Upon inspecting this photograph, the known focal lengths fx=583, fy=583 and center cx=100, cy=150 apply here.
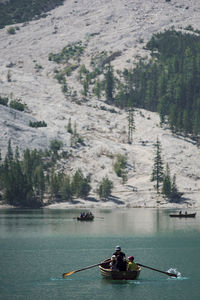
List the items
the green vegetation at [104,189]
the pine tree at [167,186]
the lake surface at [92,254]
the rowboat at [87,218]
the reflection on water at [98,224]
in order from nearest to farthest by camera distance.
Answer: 1. the lake surface at [92,254]
2. the reflection on water at [98,224]
3. the rowboat at [87,218]
4. the pine tree at [167,186]
5. the green vegetation at [104,189]

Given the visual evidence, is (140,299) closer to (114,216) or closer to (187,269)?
(187,269)

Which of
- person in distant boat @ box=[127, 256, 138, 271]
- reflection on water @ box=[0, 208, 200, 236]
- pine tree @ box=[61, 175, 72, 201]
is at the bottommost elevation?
person in distant boat @ box=[127, 256, 138, 271]

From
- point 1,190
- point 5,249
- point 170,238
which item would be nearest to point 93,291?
point 5,249

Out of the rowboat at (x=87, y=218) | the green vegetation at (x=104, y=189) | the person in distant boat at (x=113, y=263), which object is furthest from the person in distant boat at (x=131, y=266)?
the green vegetation at (x=104, y=189)

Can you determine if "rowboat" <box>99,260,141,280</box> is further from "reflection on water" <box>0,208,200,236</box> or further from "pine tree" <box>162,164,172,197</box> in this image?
"pine tree" <box>162,164,172,197</box>

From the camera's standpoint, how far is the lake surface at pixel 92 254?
2438 inches

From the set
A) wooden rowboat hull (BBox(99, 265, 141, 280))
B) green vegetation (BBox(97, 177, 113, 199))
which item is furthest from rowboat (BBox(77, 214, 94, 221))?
wooden rowboat hull (BBox(99, 265, 141, 280))

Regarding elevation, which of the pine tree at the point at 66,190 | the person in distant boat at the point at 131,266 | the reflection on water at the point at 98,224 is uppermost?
the pine tree at the point at 66,190

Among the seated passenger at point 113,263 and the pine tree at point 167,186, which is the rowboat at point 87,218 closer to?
the pine tree at point 167,186

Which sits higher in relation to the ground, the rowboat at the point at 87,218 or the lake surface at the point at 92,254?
the rowboat at the point at 87,218

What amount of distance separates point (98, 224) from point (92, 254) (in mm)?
43146

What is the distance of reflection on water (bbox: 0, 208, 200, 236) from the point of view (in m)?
114

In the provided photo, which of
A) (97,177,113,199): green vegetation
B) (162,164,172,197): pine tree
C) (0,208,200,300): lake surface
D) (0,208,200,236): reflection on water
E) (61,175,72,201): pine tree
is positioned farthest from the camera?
(97,177,113,199): green vegetation

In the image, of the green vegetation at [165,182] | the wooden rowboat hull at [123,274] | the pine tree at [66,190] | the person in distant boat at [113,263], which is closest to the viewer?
the wooden rowboat hull at [123,274]
